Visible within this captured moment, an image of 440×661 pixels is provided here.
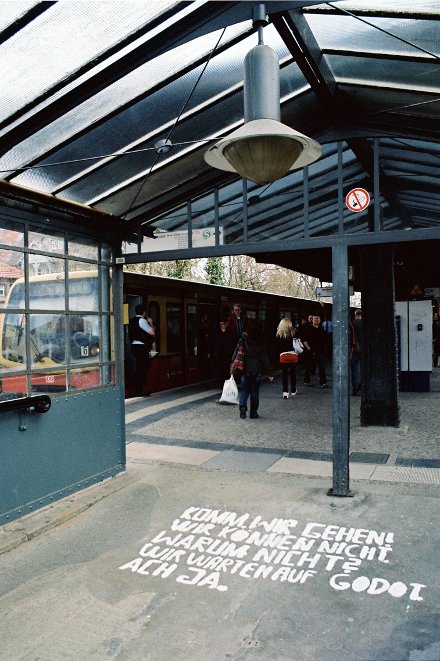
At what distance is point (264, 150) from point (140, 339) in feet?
26.0

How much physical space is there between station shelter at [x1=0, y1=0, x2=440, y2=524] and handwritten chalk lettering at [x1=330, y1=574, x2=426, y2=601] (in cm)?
170

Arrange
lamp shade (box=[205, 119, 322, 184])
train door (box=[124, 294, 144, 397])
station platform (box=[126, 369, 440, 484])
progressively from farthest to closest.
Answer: train door (box=[124, 294, 144, 397]) → station platform (box=[126, 369, 440, 484]) → lamp shade (box=[205, 119, 322, 184])

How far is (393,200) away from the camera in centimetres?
705

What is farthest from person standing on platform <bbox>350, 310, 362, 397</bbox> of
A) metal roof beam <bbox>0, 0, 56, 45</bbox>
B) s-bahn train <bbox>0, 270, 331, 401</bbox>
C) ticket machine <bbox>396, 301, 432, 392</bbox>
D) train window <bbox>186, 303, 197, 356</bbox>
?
metal roof beam <bbox>0, 0, 56, 45</bbox>

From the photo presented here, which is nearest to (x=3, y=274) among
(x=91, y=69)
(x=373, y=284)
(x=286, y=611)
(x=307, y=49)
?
(x=91, y=69)

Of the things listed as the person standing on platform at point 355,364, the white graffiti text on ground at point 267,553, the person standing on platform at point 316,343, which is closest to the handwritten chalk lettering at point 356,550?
the white graffiti text on ground at point 267,553

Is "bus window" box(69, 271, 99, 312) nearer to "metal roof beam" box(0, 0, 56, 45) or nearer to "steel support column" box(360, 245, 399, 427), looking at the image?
"metal roof beam" box(0, 0, 56, 45)

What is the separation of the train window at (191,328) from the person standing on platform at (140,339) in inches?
78.8

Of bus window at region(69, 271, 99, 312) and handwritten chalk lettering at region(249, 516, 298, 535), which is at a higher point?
bus window at region(69, 271, 99, 312)

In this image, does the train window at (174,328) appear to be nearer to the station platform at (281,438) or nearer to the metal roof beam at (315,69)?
the station platform at (281,438)

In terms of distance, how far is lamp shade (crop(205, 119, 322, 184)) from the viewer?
2.67 m

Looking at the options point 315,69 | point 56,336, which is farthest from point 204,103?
point 56,336

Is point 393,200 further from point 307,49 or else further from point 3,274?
point 3,274

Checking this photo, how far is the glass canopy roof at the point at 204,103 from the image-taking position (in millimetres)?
3553
